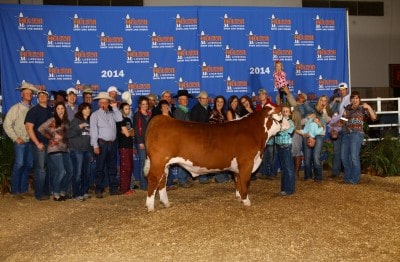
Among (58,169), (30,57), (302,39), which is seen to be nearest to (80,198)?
(58,169)

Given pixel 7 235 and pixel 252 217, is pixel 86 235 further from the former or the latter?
pixel 252 217

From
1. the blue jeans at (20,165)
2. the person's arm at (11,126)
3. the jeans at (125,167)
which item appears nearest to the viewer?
the person's arm at (11,126)

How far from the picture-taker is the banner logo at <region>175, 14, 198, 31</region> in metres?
11.4

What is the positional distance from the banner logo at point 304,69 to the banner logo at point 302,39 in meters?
0.49

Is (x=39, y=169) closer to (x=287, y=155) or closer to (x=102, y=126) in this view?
(x=102, y=126)

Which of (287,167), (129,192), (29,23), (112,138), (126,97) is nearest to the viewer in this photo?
(287,167)

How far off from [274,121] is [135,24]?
4.83 metres

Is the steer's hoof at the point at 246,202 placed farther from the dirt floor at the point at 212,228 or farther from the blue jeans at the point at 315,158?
the blue jeans at the point at 315,158

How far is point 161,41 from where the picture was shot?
11.4 metres

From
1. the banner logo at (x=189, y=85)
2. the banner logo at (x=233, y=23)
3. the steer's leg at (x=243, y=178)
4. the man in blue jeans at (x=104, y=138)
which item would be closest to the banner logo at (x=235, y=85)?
the banner logo at (x=189, y=85)

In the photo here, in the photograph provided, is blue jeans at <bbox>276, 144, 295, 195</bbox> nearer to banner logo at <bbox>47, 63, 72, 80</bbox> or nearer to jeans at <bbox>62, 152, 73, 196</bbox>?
jeans at <bbox>62, 152, 73, 196</bbox>

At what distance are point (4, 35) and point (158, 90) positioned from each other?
3734 mm

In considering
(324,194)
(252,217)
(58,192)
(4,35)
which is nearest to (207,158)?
(252,217)

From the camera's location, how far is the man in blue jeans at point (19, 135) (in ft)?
30.1
